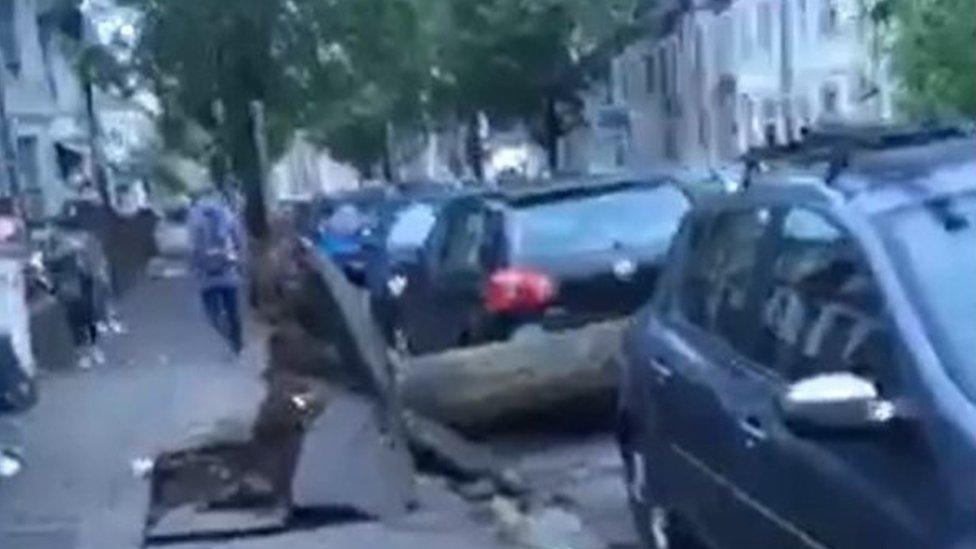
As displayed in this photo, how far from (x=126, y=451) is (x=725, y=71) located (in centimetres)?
4185

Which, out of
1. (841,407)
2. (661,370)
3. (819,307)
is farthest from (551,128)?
(841,407)

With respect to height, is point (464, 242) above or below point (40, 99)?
above

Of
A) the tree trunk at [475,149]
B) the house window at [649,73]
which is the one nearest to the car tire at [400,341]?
the house window at [649,73]

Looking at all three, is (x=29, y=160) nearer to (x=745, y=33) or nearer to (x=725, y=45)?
(x=725, y=45)

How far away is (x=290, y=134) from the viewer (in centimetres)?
4559

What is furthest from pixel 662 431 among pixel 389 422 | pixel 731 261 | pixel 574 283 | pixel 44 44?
pixel 44 44

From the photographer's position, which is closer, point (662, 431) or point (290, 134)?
point (662, 431)

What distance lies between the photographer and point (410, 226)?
29812 millimetres

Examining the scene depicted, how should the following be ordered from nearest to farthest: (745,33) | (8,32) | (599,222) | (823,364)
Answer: (823,364) < (599,222) < (8,32) < (745,33)

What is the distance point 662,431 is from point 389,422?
547cm

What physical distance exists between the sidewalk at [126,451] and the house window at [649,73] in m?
33.4

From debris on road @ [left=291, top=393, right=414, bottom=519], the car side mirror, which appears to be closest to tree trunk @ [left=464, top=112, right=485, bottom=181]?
debris on road @ [left=291, top=393, right=414, bottom=519]

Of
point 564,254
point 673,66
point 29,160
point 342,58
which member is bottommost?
point 29,160

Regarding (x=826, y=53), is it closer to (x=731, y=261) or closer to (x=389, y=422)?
(x=389, y=422)
